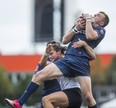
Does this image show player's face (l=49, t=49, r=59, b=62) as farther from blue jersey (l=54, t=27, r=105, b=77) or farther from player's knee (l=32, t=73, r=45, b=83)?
player's knee (l=32, t=73, r=45, b=83)

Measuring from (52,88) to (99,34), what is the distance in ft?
3.34

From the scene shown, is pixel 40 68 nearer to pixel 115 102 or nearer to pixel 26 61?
pixel 115 102

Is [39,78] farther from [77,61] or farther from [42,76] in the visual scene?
[77,61]

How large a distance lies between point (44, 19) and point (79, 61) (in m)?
73.7

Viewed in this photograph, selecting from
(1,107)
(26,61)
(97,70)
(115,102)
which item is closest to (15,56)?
(26,61)

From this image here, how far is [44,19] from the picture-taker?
276 feet

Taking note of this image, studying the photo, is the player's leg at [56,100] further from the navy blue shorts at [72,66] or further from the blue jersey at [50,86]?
the navy blue shorts at [72,66]

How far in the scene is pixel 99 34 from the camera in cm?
1073

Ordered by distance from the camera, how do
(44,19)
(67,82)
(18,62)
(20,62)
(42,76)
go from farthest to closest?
(44,19) < (18,62) < (20,62) < (67,82) < (42,76)

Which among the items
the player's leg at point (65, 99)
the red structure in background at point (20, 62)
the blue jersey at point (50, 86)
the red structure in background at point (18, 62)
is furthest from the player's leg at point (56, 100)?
the red structure in background at point (18, 62)

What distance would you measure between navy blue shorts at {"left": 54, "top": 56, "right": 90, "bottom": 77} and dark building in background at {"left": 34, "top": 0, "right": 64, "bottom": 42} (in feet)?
217

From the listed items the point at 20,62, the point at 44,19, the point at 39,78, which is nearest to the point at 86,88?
the point at 39,78

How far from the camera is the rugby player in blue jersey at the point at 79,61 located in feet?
34.6

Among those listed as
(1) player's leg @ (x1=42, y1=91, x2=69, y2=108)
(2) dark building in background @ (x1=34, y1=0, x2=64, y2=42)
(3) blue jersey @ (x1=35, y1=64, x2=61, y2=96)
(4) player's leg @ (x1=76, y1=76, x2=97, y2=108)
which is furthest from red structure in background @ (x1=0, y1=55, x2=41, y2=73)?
(4) player's leg @ (x1=76, y1=76, x2=97, y2=108)
